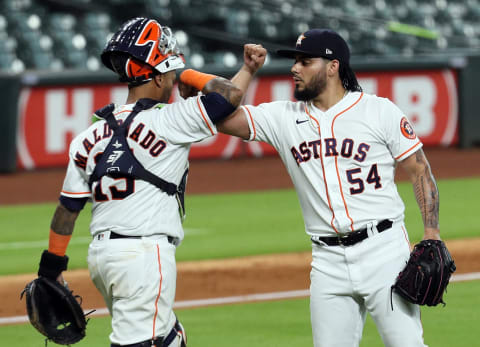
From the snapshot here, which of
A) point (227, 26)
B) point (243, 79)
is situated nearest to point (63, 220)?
point (243, 79)

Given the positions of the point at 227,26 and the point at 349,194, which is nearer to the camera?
the point at 349,194

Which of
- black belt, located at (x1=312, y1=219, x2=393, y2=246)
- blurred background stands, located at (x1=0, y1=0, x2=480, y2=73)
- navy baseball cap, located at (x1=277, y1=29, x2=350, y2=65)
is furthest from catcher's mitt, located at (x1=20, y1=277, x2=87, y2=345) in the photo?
blurred background stands, located at (x1=0, y1=0, x2=480, y2=73)

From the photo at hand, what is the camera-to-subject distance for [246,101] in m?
15.7

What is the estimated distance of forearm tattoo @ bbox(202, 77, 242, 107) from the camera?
431 centimetres

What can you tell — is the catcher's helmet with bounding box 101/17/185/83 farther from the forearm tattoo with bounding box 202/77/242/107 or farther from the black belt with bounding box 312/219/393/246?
the black belt with bounding box 312/219/393/246

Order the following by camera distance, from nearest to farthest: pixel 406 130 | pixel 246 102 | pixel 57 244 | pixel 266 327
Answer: pixel 57 244
pixel 406 130
pixel 266 327
pixel 246 102

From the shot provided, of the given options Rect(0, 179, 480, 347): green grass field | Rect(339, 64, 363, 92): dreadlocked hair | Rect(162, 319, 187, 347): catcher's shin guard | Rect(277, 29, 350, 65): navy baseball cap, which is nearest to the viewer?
Rect(162, 319, 187, 347): catcher's shin guard

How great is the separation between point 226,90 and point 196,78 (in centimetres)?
25

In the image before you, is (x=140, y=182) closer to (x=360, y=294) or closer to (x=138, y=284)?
(x=138, y=284)

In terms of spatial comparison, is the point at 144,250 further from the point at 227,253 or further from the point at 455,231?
the point at 455,231

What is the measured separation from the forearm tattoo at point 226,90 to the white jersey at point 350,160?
0.38 m

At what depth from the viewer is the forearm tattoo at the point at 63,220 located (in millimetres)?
4355

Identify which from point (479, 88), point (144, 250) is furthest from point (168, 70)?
point (479, 88)

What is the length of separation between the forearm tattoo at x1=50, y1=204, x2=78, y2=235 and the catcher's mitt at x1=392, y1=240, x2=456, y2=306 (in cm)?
152
